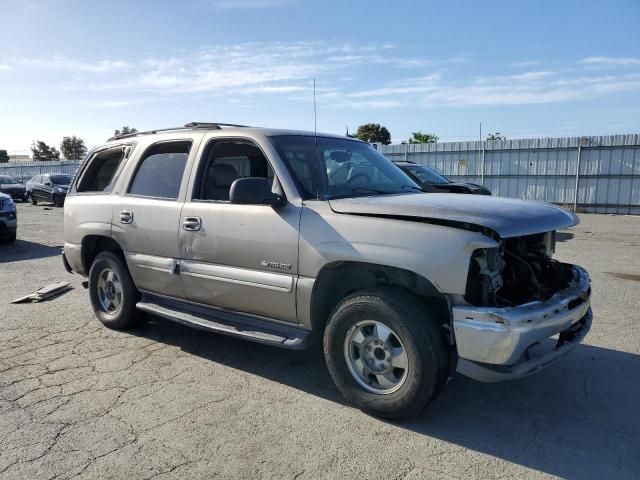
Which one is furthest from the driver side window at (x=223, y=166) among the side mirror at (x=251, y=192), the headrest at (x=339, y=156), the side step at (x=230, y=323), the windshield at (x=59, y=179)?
the windshield at (x=59, y=179)

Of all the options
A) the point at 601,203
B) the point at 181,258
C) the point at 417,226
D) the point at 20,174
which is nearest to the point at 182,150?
the point at 181,258

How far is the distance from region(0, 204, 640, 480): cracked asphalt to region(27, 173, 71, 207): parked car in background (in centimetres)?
2017

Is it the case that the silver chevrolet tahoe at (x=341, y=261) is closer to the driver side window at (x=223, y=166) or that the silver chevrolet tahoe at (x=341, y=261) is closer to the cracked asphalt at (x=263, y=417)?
the driver side window at (x=223, y=166)

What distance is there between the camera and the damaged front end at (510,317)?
296cm

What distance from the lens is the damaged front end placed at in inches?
117

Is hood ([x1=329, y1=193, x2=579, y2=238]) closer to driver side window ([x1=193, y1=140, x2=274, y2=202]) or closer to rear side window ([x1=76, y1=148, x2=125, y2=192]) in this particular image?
driver side window ([x1=193, y1=140, x2=274, y2=202])

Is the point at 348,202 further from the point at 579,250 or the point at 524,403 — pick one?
the point at 579,250

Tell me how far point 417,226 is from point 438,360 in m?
0.85

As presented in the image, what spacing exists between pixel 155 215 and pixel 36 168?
39282mm

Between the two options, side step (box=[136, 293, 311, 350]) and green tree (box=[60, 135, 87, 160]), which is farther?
green tree (box=[60, 135, 87, 160])

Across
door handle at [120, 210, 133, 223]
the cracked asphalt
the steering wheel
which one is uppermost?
the steering wheel

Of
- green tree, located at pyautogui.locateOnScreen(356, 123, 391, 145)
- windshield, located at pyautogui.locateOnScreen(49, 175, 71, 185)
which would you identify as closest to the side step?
windshield, located at pyautogui.locateOnScreen(49, 175, 71, 185)

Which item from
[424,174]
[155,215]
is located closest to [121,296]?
[155,215]

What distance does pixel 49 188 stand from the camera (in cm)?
2380
